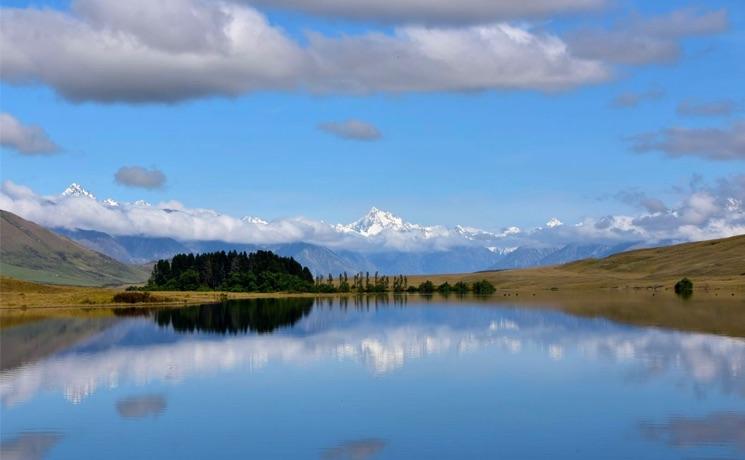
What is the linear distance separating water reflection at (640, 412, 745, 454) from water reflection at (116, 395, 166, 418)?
22.2 m

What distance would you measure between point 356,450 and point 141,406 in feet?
48.0

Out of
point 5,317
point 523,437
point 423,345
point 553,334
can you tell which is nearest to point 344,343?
point 423,345

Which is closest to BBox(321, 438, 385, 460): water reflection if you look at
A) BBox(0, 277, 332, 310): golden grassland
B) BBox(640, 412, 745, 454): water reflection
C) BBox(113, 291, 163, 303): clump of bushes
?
BBox(640, 412, 745, 454): water reflection

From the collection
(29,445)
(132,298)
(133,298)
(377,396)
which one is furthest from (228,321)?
(29,445)

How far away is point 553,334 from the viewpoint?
84.2m

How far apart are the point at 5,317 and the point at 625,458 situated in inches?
4075

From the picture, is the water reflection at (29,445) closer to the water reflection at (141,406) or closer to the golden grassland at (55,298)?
the water reflection at (141,406)

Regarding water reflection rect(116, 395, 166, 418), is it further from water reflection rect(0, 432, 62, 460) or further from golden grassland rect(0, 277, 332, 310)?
golden grassland rect(0, 277, 332, 310)

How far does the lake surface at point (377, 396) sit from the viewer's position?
33844mm

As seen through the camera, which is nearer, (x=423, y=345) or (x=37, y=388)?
(x=37, y=388)

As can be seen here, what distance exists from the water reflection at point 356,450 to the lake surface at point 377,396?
16 cm

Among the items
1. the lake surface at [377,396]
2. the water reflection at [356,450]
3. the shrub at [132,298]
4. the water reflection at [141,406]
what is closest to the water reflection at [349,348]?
the lake surface at [377,396]

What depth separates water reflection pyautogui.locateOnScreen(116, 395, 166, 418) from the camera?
4097 centimetres

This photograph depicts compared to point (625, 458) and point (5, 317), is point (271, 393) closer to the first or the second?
point (625, 458)
